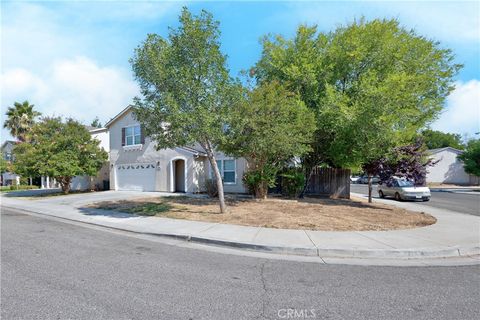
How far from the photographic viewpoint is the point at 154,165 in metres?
23.1

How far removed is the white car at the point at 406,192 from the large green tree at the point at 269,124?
401 inches

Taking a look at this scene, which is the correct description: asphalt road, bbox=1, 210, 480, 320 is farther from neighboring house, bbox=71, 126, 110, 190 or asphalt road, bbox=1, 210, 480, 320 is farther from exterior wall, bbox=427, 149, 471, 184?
exterior wall, bbox=427, 149, 471, 184

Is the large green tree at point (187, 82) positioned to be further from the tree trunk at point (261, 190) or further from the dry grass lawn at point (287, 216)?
the tree trunk at point (261, 190)

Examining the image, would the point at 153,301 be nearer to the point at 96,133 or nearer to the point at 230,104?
the point at 230,104

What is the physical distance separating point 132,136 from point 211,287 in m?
21.4

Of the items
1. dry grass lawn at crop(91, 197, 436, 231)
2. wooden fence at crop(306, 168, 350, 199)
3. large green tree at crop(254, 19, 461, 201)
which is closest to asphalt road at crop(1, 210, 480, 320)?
dry grass lawn at crop(91, 197, 436, 231)

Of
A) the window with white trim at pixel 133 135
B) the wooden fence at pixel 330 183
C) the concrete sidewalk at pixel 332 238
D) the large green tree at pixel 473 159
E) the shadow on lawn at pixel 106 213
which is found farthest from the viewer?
the large green tree at pixel 473 159

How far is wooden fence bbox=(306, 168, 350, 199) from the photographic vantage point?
20656 millimetres

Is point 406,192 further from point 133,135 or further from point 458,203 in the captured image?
point 133,135

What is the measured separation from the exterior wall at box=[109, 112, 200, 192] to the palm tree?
20.2 meters

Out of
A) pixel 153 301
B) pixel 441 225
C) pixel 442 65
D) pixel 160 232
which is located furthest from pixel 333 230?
pixel 442 65

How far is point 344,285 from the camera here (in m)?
5.09

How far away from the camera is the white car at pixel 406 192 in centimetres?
2102

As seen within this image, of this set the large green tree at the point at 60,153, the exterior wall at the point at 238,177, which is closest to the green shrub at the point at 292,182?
the exterior wall at the point at 238,177
